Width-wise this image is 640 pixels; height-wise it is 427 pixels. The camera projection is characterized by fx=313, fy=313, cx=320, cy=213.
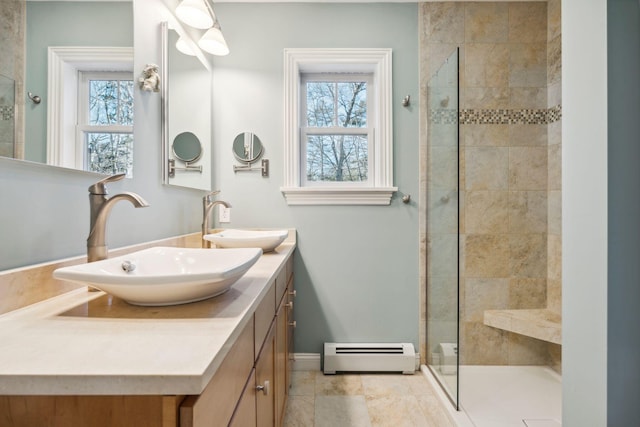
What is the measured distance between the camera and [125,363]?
0.45 m

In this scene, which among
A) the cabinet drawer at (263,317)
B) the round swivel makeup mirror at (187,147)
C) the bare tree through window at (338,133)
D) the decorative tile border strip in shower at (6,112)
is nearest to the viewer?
the decorative tile border strip in shower at (6,112)

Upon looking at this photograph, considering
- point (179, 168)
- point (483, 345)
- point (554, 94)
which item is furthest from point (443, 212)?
point (179, 168)

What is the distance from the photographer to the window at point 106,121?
979mm

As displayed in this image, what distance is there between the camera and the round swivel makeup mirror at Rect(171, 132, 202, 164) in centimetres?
166

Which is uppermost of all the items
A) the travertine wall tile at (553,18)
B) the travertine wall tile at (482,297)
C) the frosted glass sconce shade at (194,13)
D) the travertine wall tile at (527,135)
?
the travertine wall tile at (553,18)

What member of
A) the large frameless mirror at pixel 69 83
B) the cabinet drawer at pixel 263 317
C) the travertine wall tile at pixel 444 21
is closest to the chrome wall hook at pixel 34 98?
the large frameless mirror at pixel 69 83

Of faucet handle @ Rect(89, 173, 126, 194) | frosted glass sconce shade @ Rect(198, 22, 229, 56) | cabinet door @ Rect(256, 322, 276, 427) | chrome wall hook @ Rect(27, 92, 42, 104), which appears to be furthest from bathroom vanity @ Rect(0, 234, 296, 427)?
frosted glass sconce shade @ Rect(198, 22, 229, 56)

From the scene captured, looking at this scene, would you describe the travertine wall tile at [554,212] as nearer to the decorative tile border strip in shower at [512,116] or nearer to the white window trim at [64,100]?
the decorative tile border strip in shower at [512,116]

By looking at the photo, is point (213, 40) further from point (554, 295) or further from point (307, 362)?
point (554, 295)

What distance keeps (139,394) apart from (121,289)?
11.7 inches

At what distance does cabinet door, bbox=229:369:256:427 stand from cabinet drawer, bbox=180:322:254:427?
0.03 metres

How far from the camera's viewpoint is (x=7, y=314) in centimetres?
70

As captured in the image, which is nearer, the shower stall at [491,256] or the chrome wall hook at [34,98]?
the chrome wall hook at [34,98]

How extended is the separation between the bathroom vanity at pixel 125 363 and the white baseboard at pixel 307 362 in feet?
4.61
